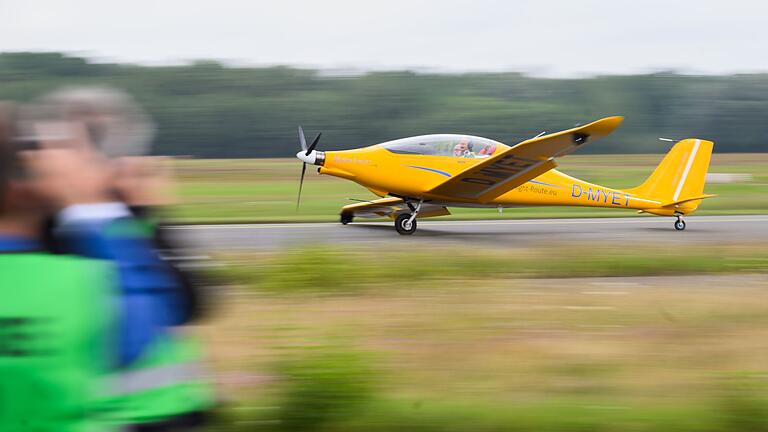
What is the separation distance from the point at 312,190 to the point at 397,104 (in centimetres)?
2874

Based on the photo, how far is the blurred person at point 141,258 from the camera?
2.01 m

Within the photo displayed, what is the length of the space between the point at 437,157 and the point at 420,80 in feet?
169

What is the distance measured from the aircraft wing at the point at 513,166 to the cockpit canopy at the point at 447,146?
0.56 m

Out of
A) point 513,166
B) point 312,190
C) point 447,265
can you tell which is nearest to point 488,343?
point 447,265

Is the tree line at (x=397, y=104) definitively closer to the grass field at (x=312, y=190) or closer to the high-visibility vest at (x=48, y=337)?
the grass field at (x=312, y=190)

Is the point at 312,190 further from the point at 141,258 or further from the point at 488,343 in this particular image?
the point at 141,258

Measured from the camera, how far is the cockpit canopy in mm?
15414

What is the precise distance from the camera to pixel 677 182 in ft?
58.1

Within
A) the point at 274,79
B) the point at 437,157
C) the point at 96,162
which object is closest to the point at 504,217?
the point at 437,157

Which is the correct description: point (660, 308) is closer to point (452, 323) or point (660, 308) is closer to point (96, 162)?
point (452, 323)

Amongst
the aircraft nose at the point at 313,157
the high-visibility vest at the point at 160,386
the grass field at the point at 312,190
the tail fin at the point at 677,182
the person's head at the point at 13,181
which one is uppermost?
the person's head at the point at 13,181

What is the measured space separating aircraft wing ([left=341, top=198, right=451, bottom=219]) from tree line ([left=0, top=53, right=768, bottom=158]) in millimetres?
30933

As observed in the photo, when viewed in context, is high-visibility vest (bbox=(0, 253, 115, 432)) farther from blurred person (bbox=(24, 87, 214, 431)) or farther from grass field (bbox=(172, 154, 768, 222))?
grass field (bbox=(172, 154, 768, 222))

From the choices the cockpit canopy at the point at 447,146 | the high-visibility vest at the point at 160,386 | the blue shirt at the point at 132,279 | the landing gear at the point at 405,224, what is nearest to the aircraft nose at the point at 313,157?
the cockpit canopy at the point at 447,146
